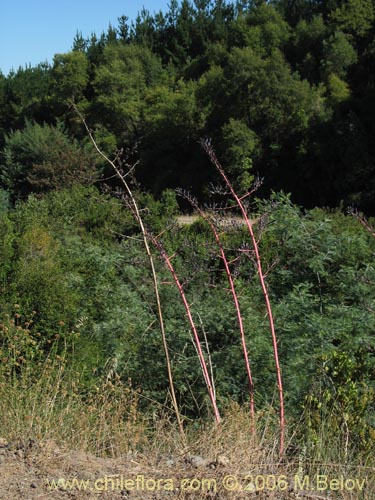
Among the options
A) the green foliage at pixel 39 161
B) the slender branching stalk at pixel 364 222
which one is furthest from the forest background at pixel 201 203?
the slender branching stalk at pixel 364 222

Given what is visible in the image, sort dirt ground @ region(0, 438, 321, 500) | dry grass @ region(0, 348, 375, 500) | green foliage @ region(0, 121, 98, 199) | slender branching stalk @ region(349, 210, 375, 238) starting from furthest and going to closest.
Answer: green foliage @ region(0, 121, 98, 199) < slender branching stalk @ region(349, 210, 375, 238) < dry grass @ region(0, 348, 375, 500) < dirt ground @ region(0, 438, 321, 500)

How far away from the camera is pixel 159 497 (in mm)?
3025

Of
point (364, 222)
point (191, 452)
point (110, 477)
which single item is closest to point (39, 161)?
point (364, 222)

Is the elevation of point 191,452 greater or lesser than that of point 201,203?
lesser

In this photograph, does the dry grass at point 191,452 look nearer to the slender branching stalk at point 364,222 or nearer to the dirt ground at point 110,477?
the dirt ground at point 110,477

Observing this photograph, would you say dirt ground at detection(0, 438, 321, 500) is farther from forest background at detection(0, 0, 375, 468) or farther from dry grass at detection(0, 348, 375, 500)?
forest background at detection(0, 0, 375, 468)

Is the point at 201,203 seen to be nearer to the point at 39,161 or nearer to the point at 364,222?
the point at 364,222

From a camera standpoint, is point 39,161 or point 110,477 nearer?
point 110,477

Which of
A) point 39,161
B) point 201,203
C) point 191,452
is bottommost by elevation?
point 191,452

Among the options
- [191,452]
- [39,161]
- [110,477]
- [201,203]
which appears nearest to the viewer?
[110,477]

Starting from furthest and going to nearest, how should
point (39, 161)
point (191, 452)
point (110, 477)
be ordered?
1. point (39, 161)
2. point (191, 452)
3. point (110, 477)

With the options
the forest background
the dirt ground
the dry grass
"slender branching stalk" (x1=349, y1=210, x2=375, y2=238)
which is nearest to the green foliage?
the forest background

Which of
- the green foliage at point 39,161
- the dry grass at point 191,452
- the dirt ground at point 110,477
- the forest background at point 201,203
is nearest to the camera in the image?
the dirt ground at point 110,477

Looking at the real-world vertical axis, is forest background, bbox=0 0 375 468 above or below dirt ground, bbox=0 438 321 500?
above
